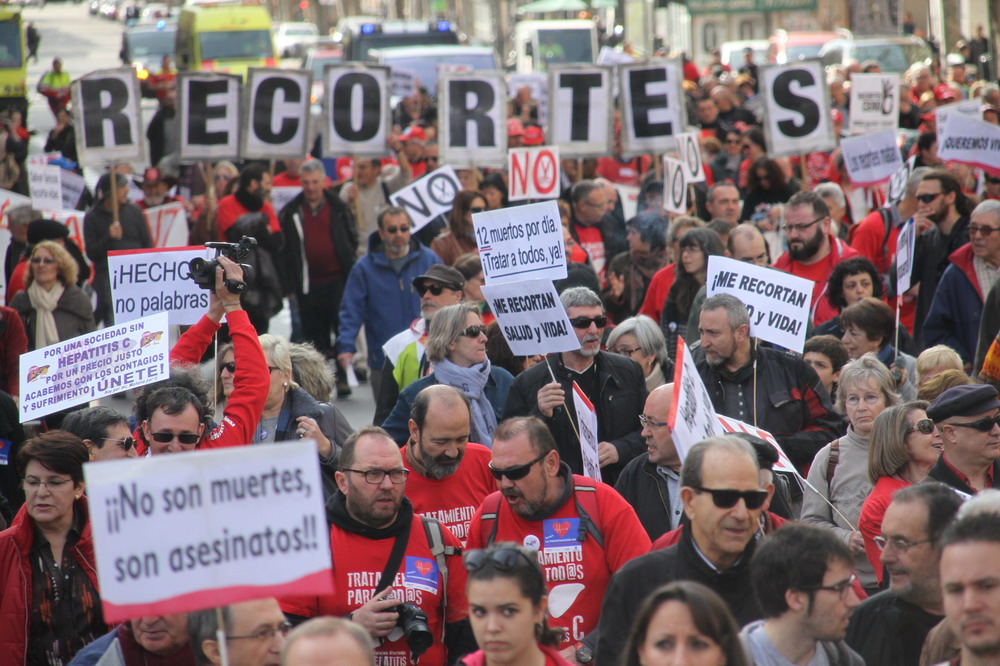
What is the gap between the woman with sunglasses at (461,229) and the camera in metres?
11.2

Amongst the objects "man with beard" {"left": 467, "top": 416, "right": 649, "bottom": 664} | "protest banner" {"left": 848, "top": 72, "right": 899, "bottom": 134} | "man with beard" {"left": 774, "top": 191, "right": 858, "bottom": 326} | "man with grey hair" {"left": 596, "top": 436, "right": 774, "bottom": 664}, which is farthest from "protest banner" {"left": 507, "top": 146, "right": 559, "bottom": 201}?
"man with grey hair" {"left": 596, "top": 436, "right": 774, "bottom": 664}

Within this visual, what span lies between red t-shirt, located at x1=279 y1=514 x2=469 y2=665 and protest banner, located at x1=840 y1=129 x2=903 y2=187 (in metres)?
9.36

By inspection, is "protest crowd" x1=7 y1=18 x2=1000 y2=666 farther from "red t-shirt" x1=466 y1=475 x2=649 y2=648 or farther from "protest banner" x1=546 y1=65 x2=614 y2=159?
"protest banner" x1=546 y1=65 x2=614 y2=159

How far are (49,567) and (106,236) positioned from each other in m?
8.20

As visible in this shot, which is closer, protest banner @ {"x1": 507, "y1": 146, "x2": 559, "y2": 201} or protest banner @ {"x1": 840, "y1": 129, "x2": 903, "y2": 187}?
protest banner @ {"x1": 507, "y1": 146, "x2": 559, "y2": 201}

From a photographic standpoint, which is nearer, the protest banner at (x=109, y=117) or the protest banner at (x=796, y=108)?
the protest banner at (x=109, y=117)

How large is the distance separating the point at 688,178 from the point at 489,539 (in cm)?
759

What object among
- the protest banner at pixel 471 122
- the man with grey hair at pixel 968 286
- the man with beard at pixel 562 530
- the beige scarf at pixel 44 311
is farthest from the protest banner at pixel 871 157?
the man with beard at pixel 562 530

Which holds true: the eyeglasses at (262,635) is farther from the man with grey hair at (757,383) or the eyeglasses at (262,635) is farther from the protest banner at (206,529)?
the man with grey hair at (757,383)

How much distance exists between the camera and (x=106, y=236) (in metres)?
12.9

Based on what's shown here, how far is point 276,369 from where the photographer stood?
6.72 metres

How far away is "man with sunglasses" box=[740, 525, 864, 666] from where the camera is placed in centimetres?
401

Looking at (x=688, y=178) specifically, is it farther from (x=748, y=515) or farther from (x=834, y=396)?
(x=748, y=515)

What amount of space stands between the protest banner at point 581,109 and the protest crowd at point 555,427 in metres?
1.59
